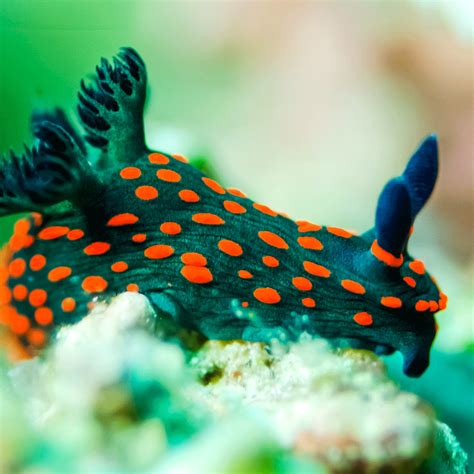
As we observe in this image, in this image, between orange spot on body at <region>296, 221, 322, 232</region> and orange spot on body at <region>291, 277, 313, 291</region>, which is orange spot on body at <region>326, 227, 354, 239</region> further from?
orange spot on body at <region>291, 277, 313, 291</region>

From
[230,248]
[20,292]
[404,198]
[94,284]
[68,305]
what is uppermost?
[404,198]

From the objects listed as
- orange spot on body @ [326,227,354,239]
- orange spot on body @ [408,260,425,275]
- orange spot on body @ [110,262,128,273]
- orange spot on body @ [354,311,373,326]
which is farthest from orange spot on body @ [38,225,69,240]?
orange spot on body @ [408,260,425,275]

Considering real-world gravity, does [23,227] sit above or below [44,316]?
above

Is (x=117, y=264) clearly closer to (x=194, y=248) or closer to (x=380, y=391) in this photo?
(x=194, y=248)

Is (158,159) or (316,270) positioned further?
(158,159)

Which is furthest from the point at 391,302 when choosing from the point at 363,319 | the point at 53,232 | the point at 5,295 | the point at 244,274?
the point at 5,295

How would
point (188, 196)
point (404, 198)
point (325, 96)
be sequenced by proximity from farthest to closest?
point (325, 96)
point (188, 196)
point (404, 198)

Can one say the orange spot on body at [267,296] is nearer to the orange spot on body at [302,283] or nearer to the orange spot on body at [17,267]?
the orange spot on body at [302,283]

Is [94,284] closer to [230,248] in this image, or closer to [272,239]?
[230,248]
